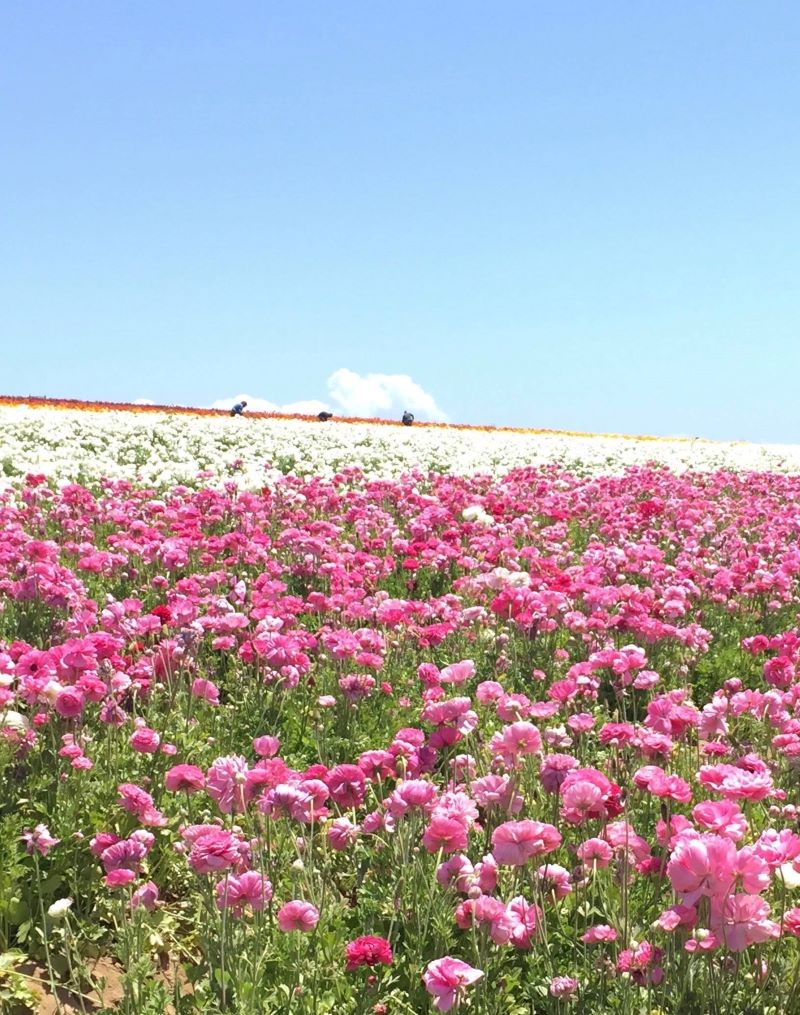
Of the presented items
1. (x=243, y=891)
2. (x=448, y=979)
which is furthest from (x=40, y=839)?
(x=448, y=979)

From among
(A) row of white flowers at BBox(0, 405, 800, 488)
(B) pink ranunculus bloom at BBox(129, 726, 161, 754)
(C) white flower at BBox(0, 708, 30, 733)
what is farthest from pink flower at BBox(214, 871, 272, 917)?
(A) row of white flowers at BBox(0, 405, 800, 488)

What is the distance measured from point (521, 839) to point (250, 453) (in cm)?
1651

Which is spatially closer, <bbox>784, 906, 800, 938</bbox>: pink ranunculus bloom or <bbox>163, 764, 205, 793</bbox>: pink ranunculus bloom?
<bbox>784, 906, 800, 938</bbox>: pink ranunculus bloom

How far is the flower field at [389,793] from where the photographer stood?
2.89 metres

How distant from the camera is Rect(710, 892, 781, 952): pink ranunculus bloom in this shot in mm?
2355

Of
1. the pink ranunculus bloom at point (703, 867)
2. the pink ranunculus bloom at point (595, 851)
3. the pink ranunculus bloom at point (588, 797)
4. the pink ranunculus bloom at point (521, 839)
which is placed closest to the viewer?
the pink ranunculus bloom at point (703, 867)

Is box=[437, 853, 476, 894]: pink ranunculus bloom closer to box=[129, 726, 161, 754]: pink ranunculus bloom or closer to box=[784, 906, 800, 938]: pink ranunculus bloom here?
box=[784, 906, 800, 938]: pink ranunculus bloom

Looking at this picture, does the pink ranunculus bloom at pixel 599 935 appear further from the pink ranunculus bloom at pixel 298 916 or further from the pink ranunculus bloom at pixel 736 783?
the pink ranunculus bloom at pixel 298 916

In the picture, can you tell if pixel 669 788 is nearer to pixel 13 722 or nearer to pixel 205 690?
pixel 205 690

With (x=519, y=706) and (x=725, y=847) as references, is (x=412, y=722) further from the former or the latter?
(x=725, y=847)

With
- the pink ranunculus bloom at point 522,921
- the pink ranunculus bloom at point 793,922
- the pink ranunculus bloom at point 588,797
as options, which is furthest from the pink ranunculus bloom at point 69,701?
the pink ranunculus bloom at point 793,922

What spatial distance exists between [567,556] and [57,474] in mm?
8521

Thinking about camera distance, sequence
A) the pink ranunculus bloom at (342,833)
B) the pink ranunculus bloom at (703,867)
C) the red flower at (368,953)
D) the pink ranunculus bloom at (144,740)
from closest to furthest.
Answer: the pink ranunculus bloom at (703,867) → the red flower at (368,953) → the pink ranunculus bloom at (342,833) → the pink ranunculus bloom at (144,740)

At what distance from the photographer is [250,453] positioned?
1875 centimetres
